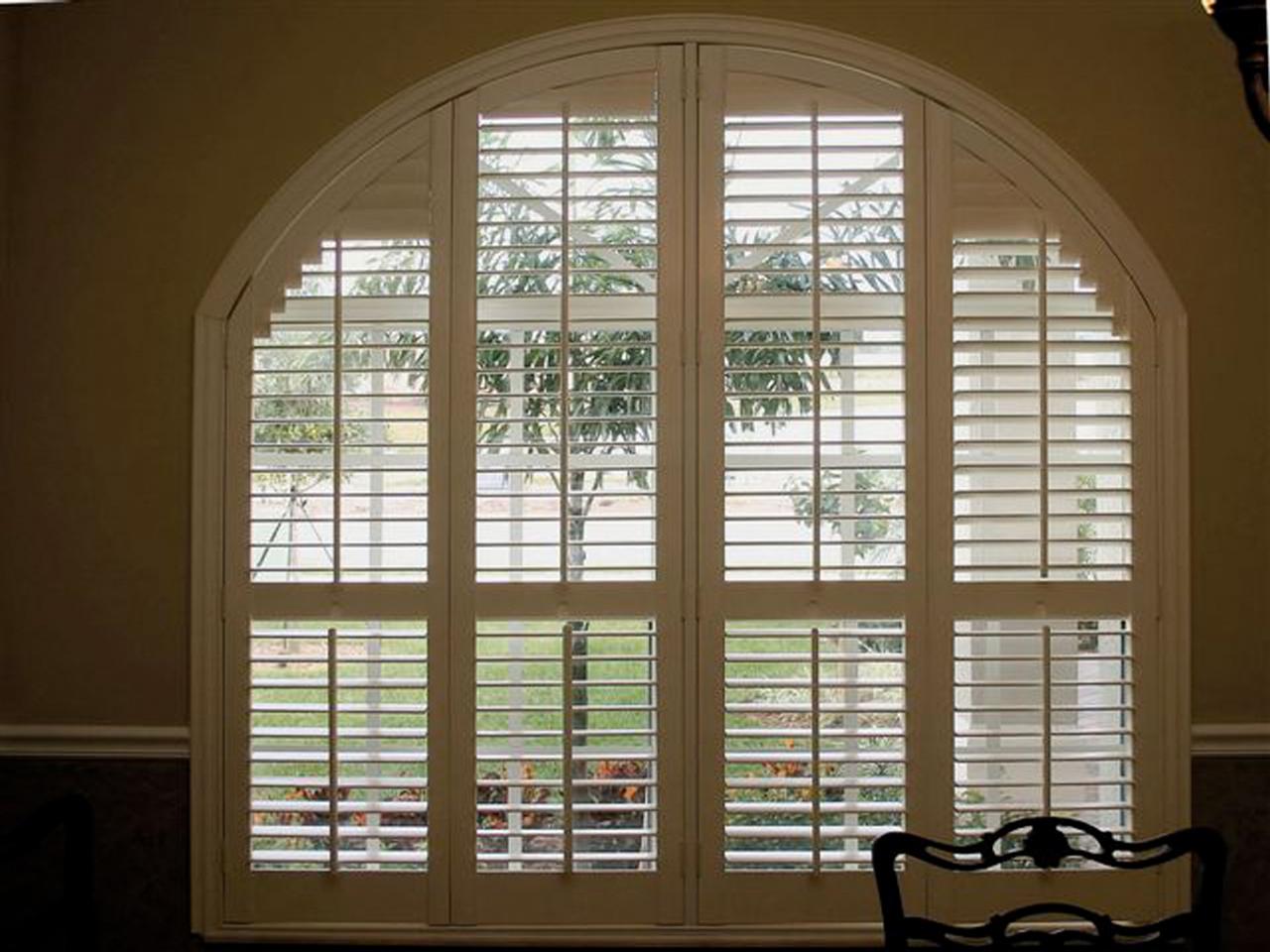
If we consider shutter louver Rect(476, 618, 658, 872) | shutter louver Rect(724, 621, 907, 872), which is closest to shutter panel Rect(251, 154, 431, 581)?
shutter louver Rect(476, 618, 658, 872)

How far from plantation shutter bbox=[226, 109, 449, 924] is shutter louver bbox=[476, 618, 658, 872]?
0.11 metres

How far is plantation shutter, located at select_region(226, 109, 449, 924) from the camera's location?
2.72 metres

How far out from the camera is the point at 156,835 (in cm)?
276

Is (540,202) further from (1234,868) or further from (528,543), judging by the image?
(1234,868)

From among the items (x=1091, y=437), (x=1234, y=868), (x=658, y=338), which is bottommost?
(x=1234, y=868)

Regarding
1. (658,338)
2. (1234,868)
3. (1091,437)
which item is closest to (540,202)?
(658,338)

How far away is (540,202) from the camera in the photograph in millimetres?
2742

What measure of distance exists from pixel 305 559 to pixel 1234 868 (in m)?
1.99

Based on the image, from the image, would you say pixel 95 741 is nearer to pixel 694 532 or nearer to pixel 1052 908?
pixel 694 532

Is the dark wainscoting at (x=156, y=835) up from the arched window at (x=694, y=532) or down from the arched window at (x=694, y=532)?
down

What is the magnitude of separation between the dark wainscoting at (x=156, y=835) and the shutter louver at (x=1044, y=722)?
19cm

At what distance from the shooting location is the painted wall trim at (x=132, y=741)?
8.94 ft

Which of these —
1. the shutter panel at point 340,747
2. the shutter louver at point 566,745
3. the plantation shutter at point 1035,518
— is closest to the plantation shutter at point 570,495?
the shutter louver at point 566,745

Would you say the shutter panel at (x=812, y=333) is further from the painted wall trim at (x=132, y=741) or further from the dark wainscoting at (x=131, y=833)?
the dark wainscoting at (x=131, y=833)
